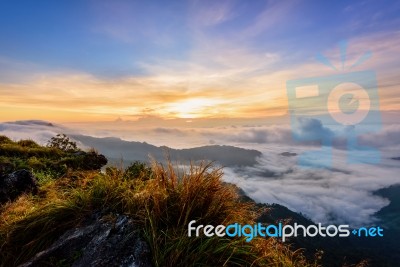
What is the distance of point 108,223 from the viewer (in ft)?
17.5

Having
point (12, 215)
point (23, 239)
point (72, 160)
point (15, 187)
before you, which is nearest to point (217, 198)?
point (23, 239)

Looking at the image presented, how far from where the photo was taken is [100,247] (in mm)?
4793

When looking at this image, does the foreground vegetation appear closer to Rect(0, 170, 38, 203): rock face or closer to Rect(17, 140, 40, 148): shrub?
Rect(0, 170, 38, 203): rock face

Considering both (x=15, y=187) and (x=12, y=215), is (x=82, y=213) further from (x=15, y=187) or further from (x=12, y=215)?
(x=15, y=187)

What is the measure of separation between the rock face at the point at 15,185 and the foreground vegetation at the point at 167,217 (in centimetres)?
145

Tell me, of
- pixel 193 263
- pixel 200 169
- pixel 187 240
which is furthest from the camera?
pixel 200 169

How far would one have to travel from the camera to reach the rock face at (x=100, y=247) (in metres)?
4.61

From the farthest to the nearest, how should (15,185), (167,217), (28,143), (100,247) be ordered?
(28,143) → (15,185) → (167,217) → (100,247)

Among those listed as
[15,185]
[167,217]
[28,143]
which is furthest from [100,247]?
[28,143]

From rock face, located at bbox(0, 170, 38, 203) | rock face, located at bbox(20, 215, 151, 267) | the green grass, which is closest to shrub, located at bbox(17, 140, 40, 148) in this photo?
rock face, located at bbox(0, 170, 38, 203)

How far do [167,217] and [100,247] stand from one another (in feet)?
3.75

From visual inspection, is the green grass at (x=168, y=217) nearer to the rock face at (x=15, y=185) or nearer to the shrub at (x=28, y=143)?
the rock face at (x=15, y=185)

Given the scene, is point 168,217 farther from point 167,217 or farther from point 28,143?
point 28,143

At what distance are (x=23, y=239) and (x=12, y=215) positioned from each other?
0.97 m
